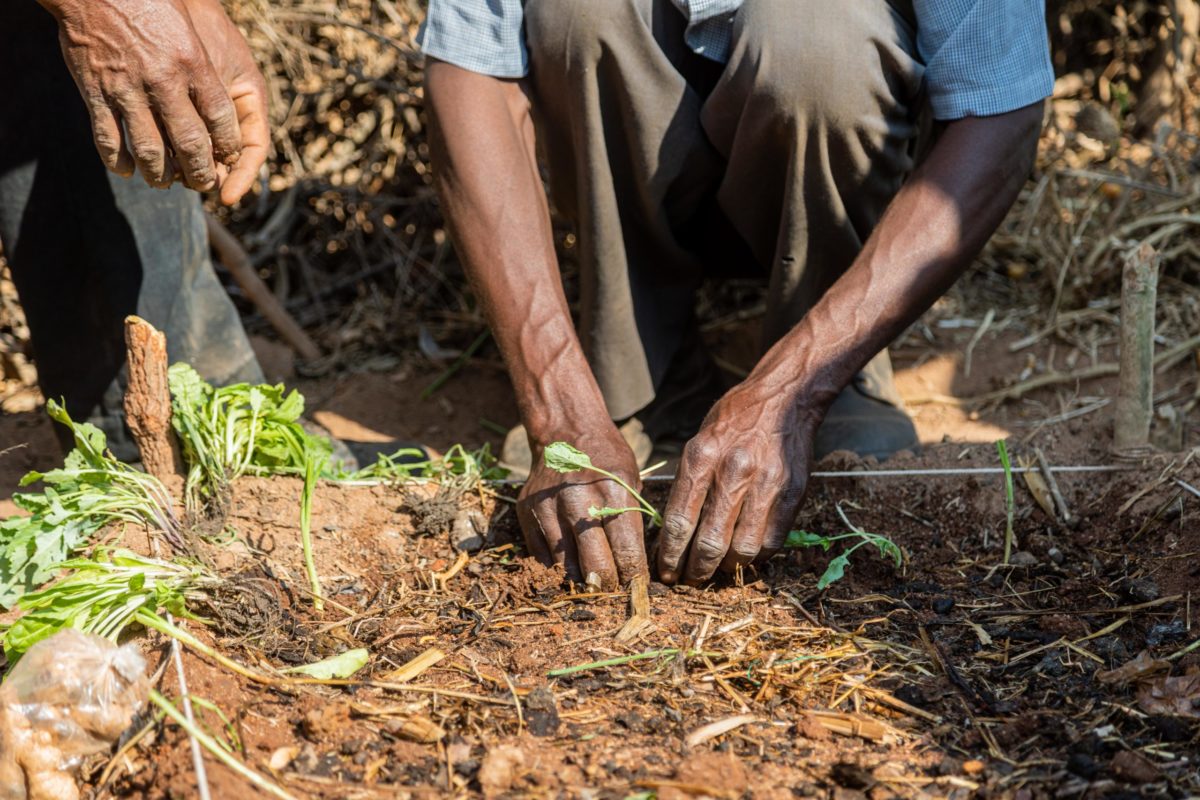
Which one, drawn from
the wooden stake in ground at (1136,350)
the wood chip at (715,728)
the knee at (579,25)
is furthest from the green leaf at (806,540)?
the knee at (579,25)

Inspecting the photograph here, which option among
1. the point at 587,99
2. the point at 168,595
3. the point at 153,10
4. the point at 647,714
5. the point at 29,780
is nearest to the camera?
the point at 29,780

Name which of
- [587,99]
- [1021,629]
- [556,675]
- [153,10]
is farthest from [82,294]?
[1021,629]

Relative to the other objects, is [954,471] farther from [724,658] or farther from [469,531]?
[469,531]

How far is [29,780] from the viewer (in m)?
1.42

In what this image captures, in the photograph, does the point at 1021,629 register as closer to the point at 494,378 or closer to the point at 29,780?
the point at 29,780

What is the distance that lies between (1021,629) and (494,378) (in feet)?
6.84

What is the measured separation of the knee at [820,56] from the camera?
82.0 inches

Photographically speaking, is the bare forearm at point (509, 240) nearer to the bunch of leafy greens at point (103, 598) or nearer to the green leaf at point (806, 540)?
the green leaf at point (806, 540)

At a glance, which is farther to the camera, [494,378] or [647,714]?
[494,378]

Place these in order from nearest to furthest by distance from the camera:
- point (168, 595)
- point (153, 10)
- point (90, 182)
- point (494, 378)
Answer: point (168, 595) < point (153, 10) < point (90, 182) < point (494, 378)

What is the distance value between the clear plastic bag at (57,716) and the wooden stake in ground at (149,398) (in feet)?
2.29

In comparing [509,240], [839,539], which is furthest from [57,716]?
[839,539]

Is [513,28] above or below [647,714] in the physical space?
above

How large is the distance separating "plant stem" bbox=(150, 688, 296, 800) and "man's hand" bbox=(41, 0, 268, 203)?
942 mm
